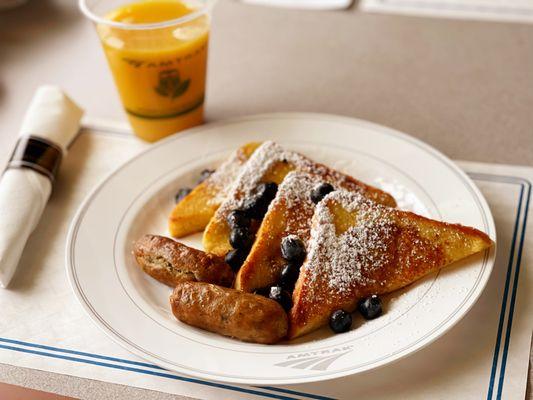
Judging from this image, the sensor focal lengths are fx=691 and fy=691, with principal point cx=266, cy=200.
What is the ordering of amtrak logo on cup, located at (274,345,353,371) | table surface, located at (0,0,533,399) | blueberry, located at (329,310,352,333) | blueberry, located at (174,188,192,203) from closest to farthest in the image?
amtrak logo on cup, located at (274,345,353,371) → blueberry, located at (329,310,352,333) → blueberry, located at (174,188,192,203) → table surface, located at (0,0,533,399)

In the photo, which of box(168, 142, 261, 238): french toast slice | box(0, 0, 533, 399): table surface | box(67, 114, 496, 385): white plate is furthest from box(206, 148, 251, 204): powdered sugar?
box(0, 0, 533, 399): table surface

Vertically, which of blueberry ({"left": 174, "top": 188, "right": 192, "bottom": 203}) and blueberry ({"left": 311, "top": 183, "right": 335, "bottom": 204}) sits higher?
blueberry ({"left": 311, "top": 183, "right": 335, "bottom": 204})

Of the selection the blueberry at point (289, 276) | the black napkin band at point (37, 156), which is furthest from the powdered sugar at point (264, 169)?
the black napkin band at point (37, 156)

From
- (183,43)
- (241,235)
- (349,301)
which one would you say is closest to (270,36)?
(183,43)

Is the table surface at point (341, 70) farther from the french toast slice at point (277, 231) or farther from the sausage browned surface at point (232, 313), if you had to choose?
the sausage browned surface at point (232, 313)

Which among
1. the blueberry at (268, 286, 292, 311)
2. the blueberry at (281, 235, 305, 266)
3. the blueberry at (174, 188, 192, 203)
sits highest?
the blueberry at (281, 235, 305, 266)

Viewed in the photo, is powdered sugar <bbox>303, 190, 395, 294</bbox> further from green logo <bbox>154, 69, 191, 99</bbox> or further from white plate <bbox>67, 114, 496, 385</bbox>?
green logo <bbox>154, 69, 191, 99</bbox>

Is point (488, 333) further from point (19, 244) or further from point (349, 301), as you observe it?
point (19, 244)
